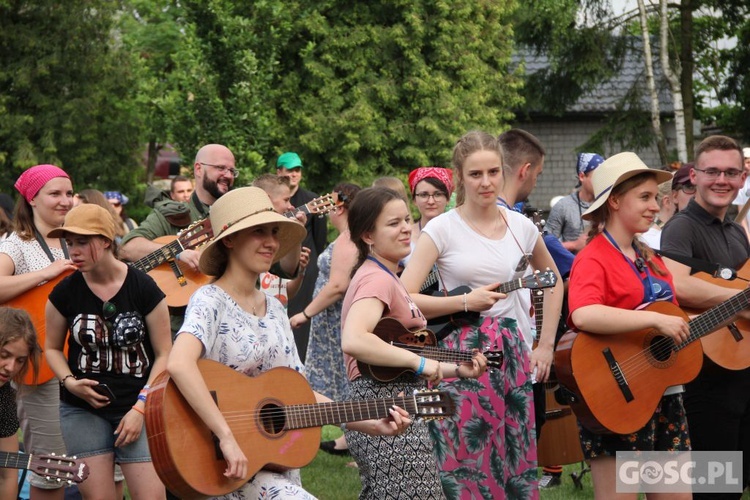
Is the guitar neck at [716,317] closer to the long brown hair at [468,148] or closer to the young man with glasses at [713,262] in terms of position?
the young man with glasses at [713,262]

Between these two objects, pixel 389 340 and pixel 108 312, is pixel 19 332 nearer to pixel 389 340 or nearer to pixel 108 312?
pixel 108 312

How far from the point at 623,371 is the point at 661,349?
29 cm

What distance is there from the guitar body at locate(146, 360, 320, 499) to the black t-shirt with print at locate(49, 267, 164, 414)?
4.17 ft

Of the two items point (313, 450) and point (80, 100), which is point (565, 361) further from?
point (80, 100)

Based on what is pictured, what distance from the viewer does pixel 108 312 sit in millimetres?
5906

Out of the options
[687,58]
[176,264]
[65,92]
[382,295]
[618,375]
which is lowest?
[618,375]

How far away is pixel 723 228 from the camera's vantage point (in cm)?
691

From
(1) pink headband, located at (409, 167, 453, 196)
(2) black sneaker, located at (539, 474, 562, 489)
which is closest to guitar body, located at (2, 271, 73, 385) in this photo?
(1) pink headband, located at (409, 167, 453, 196)

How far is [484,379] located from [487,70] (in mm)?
24839

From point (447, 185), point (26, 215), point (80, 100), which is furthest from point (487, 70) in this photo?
point (26, 215)

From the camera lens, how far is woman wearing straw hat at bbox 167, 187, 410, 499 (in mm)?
4559

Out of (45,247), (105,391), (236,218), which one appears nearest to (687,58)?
(45,247)

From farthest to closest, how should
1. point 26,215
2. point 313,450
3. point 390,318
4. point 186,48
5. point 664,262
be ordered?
point 186,48, point 26,215, point 664,262, point 390,318, point 313,450

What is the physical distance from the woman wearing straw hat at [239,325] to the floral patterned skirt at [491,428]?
2.94 feet
